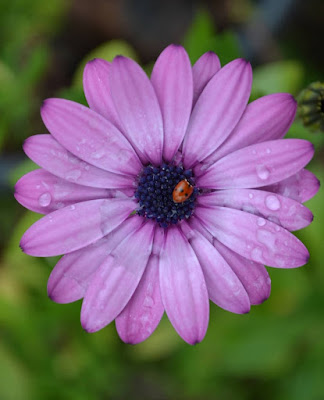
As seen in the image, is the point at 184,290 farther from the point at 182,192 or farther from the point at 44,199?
the point at 44,199

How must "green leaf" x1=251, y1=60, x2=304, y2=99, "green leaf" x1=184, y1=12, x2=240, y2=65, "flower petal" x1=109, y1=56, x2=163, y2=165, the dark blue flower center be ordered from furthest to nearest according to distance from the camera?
1. "green leaf" x1=251, y1=60, x2=304, y2=99
2. "green leaf" x1=184, y1=12, x2=240, y2=65
3. the dark blue flower center
4. "flower petal" x1=109, y1=56, x2=163, y2=165

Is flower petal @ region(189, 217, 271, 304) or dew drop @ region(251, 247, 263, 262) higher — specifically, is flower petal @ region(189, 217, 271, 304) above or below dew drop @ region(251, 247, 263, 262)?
below

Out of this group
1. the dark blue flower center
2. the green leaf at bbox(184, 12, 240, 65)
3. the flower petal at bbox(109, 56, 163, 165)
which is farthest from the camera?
the green leaf at bbox(184, 12, 240, 65)

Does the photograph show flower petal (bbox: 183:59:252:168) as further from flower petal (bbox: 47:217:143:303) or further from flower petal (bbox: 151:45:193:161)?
flower petal (bbox: 47:217:143:303)

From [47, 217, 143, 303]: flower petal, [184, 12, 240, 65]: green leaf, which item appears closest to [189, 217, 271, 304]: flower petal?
[47, 217, 143, 303]: flower petal

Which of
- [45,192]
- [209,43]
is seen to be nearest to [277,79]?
[209,43]

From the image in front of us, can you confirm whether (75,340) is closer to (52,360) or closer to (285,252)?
(52,360)
